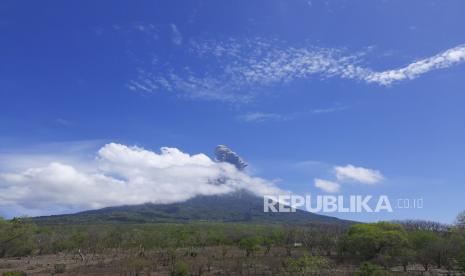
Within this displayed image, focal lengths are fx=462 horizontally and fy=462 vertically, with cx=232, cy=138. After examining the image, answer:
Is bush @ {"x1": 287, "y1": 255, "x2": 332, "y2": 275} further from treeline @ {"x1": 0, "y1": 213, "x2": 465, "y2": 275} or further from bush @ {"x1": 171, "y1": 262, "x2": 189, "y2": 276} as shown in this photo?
bush @ {"x1": 171, "y1": 262, "x2": 189, "y2": 276}

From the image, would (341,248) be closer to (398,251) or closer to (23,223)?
(398,251)

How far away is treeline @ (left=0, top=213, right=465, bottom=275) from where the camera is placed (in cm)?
4847

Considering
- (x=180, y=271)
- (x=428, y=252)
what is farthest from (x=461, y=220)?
(x=180, y=271)

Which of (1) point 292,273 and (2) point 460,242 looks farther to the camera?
(2) point 460,242

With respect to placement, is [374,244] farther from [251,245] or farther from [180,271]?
[180,271]

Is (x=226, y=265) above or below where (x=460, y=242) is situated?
below

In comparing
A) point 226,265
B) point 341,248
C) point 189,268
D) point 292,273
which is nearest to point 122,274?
point 189,268

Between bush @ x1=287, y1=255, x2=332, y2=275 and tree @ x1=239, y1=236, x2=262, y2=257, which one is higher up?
bush @ x1=287, y1=255, x2=332, y2=275

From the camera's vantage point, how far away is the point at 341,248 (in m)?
59.3

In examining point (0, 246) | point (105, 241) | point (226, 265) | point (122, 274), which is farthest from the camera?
point (105, 241)

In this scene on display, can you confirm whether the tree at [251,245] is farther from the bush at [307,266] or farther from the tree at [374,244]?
the bush at [307,266]

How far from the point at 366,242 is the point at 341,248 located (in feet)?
16.3

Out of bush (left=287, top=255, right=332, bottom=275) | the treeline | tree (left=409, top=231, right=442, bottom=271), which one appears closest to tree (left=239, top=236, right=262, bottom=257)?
the treeline

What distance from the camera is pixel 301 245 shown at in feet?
254
